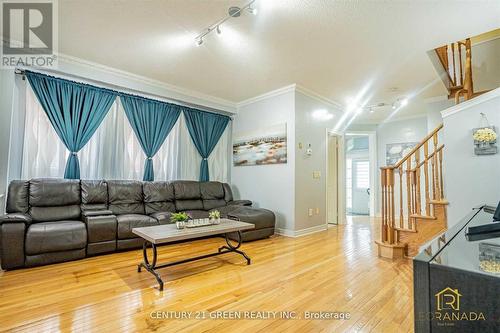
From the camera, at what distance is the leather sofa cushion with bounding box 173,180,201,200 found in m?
4.73

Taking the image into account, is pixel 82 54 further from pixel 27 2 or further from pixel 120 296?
pixel 120 296

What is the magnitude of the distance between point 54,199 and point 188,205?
6.69 feet

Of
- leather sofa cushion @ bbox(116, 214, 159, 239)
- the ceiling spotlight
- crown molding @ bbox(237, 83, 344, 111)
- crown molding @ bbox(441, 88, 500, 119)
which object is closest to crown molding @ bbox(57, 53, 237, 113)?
crown molding @ bbox(237, 83, 344, 111)

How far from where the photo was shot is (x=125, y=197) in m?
4.10

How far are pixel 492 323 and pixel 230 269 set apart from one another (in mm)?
2618

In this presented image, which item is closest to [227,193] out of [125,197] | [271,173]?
[271,173]

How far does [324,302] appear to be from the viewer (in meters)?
2.16

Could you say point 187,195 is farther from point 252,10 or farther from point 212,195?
point 252,10

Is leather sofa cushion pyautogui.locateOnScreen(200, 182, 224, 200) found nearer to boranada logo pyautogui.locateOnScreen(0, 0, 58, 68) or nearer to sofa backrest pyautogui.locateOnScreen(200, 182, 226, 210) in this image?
sofa backrest pyautogui.locateOnScreen(200, 182, 226, 210)

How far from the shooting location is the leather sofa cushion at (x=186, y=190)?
4727 millimetres

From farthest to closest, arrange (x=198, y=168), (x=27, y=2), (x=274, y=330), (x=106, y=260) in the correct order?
(x=198, y=168) < (x=106, y=260) < (x=27, y=2) < (x=274, y=330)

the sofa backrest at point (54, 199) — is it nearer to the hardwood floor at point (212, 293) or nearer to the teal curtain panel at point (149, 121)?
the hardwood floor at point (212, 293)

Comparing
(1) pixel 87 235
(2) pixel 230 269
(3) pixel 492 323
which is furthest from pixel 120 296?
(3) pixel 492 323

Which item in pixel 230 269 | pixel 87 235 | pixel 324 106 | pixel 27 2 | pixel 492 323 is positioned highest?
pixel 27 2
